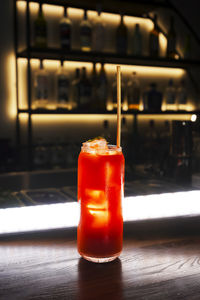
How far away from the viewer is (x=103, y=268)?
541 mm

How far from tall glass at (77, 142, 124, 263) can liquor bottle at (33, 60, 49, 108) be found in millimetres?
1882

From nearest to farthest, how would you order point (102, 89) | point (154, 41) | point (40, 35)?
point (40, 35) < point (102, 89) < point (154, 41)

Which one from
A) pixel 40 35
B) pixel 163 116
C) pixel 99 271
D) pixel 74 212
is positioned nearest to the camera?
pixel 99 271

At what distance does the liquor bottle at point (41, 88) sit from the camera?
7.83ft

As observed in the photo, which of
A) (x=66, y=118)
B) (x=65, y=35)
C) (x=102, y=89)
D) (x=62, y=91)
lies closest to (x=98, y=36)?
(x=65, y=35)

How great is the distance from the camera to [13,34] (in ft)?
7.78

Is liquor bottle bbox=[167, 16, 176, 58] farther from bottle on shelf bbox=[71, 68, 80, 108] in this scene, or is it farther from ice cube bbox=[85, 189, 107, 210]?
ice cube bbox=[85, 189, 107, 210]

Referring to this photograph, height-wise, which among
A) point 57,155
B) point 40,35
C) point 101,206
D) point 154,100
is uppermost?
point 40,35

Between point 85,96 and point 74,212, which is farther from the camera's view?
point 85,96

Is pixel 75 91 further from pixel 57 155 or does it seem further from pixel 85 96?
pixel 57 155

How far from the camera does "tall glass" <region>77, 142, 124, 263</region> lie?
565 millimetres

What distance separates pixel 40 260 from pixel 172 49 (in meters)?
2.69

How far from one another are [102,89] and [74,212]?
1.95 meters

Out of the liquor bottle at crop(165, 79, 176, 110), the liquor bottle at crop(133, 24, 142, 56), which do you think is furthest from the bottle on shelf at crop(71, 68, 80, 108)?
the liquor bottle at crop(165, 79, 176, 110)
